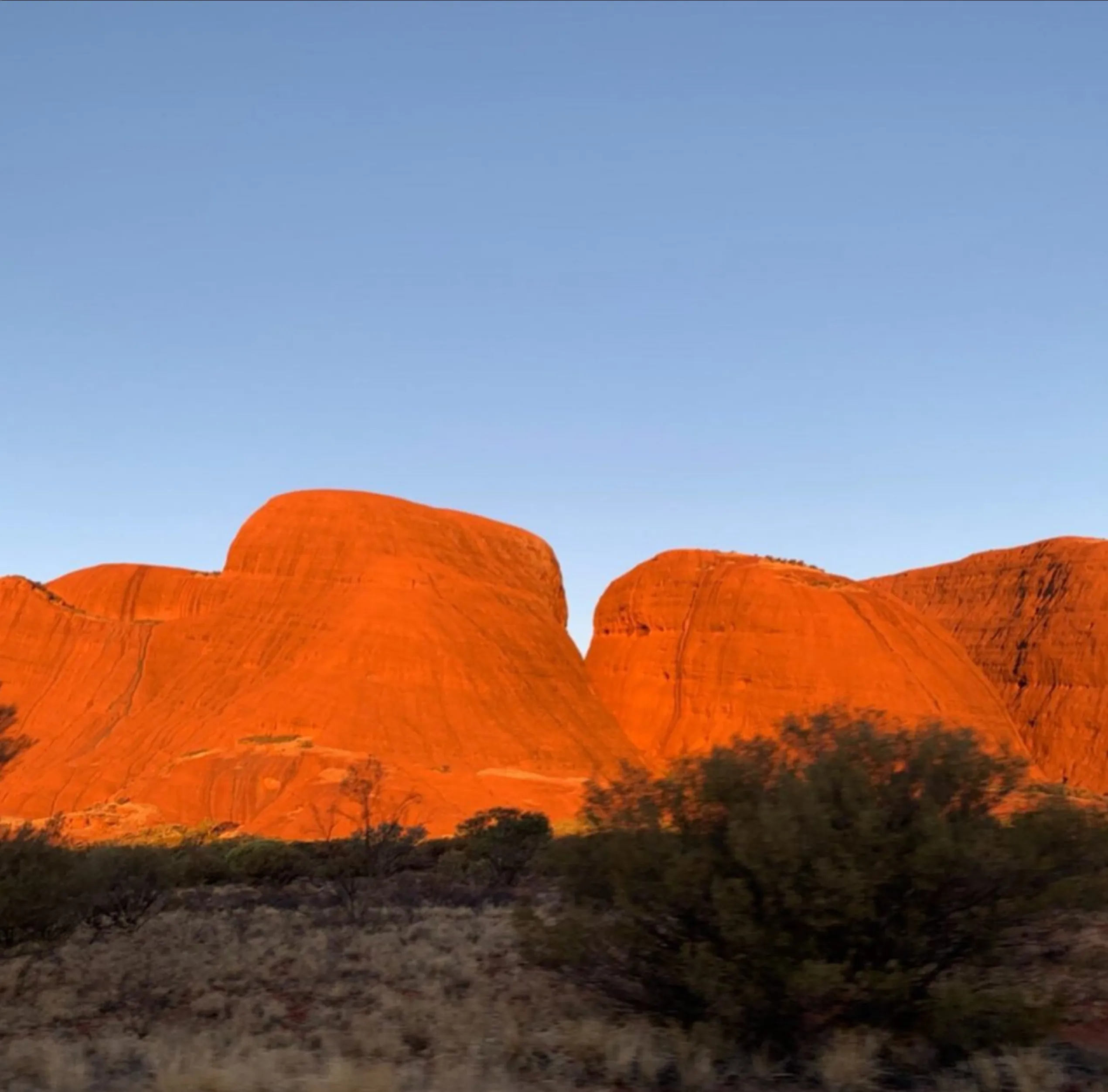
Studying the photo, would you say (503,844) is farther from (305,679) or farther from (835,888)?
(305,679)

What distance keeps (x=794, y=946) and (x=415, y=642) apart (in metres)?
53.0

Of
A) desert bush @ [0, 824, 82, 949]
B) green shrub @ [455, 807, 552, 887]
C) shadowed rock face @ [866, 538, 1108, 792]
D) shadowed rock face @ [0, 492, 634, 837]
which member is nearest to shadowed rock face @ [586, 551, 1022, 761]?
shadowed rock face @ [0, 492, 634, 837]

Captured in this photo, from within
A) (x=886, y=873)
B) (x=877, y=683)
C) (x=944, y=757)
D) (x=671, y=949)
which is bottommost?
(x=671, y=949)

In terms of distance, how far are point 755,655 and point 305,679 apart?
26755mm

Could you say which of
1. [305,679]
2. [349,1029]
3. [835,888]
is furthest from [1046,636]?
[835,888]

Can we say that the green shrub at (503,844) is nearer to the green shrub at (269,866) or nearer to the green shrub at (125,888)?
the green shrub at (269,866)

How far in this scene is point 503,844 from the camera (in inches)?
1171

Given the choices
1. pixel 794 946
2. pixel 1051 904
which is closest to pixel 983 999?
pixel 1051 904

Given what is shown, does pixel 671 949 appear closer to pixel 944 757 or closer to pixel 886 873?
pixel 886 873

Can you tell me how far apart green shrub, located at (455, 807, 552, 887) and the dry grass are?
10523 millimetres

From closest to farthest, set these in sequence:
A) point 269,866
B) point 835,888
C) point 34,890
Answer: point 835,888 < point 34,890 < point 269,866

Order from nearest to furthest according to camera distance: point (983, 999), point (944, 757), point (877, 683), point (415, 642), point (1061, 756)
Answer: point (983, 999) < point (944, 757) < point (415, 642) < point (877, 683) < point (1061, 756)

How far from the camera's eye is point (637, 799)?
9.33 meters

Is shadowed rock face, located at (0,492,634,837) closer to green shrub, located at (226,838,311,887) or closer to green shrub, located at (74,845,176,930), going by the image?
green shrub, located at (226,838,311,887)
